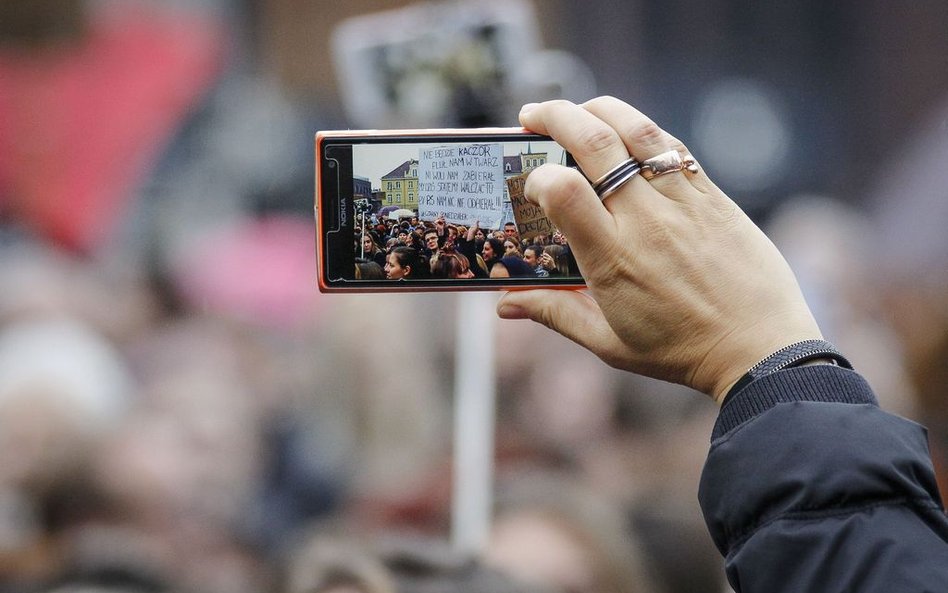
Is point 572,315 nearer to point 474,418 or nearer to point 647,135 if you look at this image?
point 647,135

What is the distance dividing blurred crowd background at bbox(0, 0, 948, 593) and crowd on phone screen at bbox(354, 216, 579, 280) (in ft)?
3.51

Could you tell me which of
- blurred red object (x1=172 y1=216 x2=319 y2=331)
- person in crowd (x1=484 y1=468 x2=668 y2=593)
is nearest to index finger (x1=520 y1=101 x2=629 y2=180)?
person in crowd (x1=484 y1=468 x2=668 y2=593)

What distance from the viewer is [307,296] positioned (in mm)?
2650

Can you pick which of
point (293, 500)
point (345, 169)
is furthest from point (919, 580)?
point (293, 500)

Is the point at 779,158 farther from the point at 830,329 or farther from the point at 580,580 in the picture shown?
the point at 580,580

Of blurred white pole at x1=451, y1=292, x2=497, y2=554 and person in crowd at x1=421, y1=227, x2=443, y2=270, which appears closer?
person in crowd at x1=421, y1=227, x2=443, y2=270

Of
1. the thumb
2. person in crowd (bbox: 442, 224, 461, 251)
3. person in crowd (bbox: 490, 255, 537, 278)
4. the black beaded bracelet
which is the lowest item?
the black beaded bracelet

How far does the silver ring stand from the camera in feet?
2.62

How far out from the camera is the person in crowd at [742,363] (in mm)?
648

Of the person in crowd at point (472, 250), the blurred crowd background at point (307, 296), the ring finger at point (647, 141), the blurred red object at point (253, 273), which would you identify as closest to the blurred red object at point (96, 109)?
the blurred crowd background at point (307, 296)

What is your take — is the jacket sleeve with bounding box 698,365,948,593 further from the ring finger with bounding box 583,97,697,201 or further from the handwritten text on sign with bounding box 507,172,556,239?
the handwritten text on sign with bounding box 507,172,556,239

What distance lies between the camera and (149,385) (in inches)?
97.7

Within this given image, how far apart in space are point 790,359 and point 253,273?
209 cm

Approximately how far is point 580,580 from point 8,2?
2.22 meters
